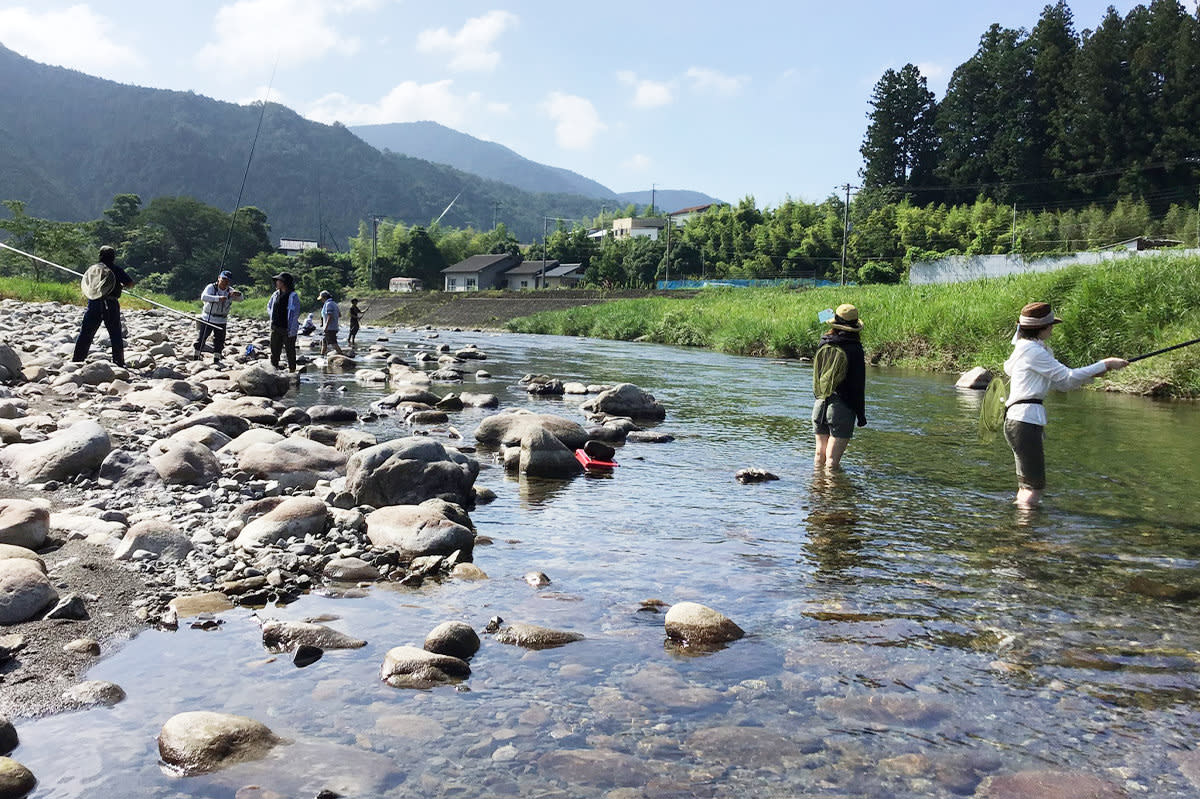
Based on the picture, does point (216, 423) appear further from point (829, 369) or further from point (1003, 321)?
point (1003, 321)

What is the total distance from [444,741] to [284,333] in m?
16.4

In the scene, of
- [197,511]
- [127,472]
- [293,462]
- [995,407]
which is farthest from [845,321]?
[127,472]

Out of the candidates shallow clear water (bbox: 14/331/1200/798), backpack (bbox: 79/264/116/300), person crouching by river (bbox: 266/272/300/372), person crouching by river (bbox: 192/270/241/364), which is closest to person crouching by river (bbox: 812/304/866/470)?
shallow clear water (bbox: 14/331/1200/798)

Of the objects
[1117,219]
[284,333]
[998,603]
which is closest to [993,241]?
[1117,219]

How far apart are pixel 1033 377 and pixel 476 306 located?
6946 cm

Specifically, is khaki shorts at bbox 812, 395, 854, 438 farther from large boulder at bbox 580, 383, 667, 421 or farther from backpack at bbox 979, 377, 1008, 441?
large boulder at bbox 580, 383, 667, 421

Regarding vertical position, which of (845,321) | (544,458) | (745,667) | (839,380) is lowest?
(745,667)

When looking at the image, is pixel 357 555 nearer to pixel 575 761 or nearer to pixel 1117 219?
pixel 575 761

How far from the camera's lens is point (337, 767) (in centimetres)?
338

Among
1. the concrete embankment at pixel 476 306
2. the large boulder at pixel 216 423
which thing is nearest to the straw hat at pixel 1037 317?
the large boulder at pixel 216 423

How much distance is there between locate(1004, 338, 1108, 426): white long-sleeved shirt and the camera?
7.46 metres

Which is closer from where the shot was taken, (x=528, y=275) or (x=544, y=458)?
(x=544, y=458)

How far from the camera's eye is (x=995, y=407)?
820 cm

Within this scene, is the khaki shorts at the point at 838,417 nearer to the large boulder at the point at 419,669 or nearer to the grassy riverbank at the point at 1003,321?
the large boulder at the point at 419,669
